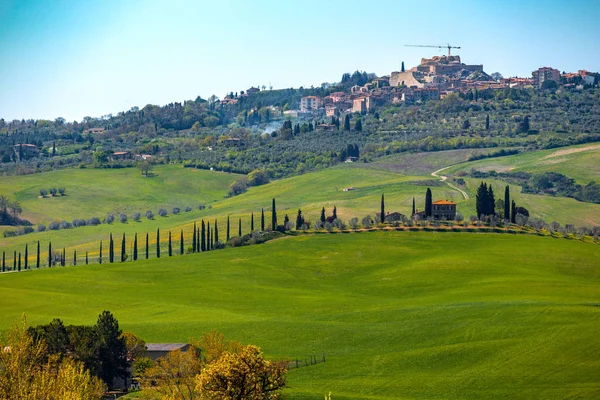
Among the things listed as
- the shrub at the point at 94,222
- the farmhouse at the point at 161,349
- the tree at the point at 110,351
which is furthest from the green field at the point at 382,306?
the shrub at the point at 94,222

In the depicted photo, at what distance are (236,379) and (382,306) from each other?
4625cm

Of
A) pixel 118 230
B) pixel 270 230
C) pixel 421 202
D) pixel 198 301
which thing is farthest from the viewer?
pixel 118 230

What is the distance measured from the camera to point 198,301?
98500mm

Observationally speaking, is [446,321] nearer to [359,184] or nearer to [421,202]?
[421,202]

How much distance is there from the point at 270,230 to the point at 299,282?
2355cm

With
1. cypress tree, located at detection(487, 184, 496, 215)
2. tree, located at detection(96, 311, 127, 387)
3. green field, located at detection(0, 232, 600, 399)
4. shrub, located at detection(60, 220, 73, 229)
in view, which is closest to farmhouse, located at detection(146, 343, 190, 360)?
tree, located at detection(96, 311, 127, 387)

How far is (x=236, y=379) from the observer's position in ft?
156

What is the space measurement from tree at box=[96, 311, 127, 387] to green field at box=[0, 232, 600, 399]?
7.91m

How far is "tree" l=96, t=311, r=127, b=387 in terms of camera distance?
6819 cm

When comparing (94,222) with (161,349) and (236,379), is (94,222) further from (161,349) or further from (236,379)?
(236,379)

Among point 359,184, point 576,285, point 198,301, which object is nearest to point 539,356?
point 576,285

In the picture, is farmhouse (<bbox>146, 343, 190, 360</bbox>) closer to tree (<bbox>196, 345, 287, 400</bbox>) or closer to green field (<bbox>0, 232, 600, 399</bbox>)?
green field (<bbox>0, 232, 600, 399</bbox>)

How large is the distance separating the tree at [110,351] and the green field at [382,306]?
791 centimetres

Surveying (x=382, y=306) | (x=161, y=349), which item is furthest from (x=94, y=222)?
(x=161, y=349)
